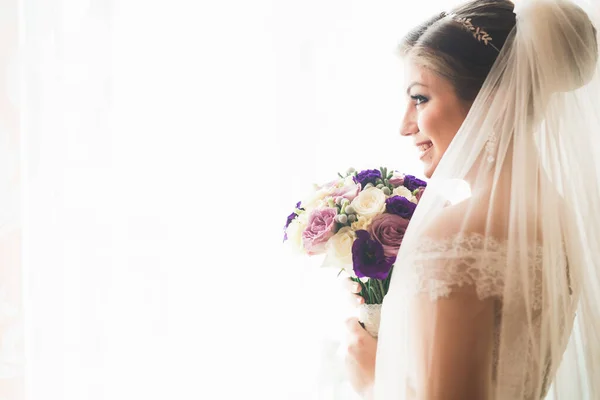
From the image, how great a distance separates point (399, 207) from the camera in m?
1.07

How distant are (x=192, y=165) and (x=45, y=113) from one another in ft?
1.40

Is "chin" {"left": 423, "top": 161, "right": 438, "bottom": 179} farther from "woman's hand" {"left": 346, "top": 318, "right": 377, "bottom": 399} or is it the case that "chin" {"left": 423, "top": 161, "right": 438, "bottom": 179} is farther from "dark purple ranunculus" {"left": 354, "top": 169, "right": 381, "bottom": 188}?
"woman's hand" {"left": 346, "top": 318, "right": 377, "bottom": 399}

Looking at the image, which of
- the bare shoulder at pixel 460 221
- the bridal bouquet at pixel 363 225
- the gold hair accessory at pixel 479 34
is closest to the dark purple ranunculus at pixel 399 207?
the bridal bouquet at pixel 363 225

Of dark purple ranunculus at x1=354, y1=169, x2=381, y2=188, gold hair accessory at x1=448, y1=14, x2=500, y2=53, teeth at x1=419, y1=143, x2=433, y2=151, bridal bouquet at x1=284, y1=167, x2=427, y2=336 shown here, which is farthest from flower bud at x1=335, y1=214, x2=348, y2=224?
gold hair accessory at x1=448, y1=14, x2=500, y2=53

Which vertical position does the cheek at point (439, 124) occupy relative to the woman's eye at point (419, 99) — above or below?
below

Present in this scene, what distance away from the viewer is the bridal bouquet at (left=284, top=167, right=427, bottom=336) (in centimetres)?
103

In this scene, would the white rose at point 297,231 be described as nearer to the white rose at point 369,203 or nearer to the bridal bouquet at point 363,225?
the bridal bouquet at point 363,225

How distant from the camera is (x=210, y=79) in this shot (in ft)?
5.33

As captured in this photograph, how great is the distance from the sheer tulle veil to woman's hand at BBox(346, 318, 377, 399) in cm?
16

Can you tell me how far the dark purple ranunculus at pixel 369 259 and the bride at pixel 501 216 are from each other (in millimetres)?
108

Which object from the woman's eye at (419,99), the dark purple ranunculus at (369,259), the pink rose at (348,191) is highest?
the woman's eye at (419,99)

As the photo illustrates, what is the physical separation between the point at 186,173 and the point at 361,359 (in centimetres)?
79

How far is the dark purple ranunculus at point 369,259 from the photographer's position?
102cm

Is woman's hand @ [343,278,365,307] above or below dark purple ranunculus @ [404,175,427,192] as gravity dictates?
below
